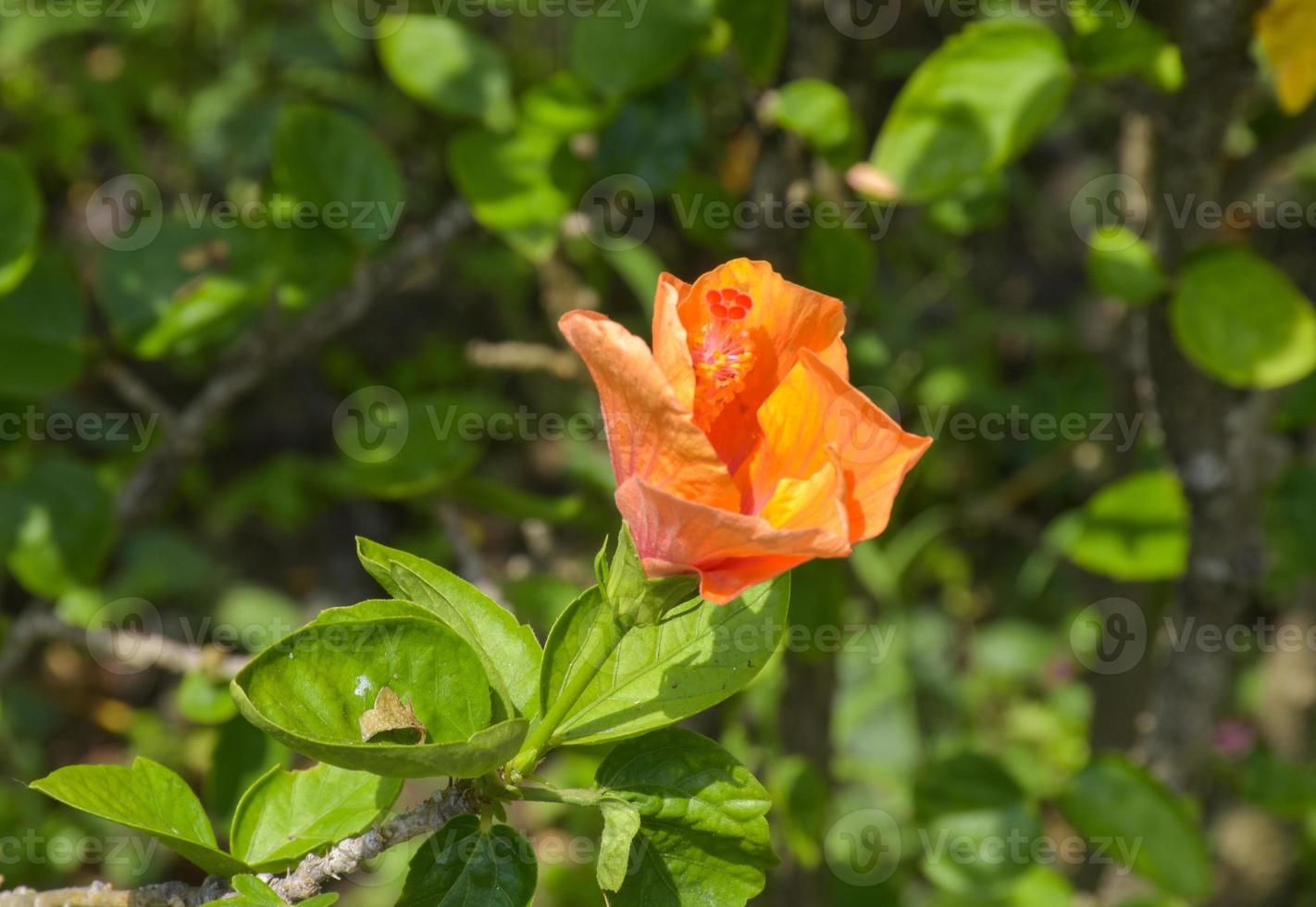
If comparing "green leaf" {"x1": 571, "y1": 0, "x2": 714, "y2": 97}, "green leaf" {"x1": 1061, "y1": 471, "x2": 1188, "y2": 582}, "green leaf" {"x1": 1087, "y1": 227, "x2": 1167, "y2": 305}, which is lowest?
"green leaf" {"x1": 1061, "y1": 471, "x2": 1188, "y2": 582}

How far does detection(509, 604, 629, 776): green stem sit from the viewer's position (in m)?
0.69

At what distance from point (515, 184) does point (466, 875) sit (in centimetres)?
77

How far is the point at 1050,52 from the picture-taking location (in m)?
1.04

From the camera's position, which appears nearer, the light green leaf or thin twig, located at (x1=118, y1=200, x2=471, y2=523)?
the light green leaf

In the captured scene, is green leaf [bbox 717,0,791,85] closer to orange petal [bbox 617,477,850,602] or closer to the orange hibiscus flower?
the orange hibiscus flower

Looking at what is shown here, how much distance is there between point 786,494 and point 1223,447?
0.81m

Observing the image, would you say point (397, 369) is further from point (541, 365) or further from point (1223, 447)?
point (1223, 447)

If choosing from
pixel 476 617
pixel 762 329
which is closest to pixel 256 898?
pixel 476 617

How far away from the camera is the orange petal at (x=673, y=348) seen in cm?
63

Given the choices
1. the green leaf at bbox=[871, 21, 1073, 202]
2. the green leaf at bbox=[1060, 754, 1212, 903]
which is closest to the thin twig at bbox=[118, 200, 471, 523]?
the green leaf at bbox=[871, 21, 1073, 202]

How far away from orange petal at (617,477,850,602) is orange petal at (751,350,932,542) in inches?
1.7

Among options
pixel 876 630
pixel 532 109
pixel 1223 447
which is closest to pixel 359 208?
pixel 532 109

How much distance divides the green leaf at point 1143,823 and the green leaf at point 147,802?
860mm

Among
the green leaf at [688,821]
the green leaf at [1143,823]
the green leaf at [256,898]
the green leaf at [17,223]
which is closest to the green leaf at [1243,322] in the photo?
the green leaf at [1143,823]
